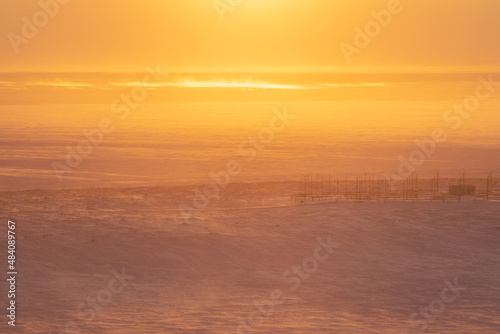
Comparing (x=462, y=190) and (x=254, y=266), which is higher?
(x=462, y=190)

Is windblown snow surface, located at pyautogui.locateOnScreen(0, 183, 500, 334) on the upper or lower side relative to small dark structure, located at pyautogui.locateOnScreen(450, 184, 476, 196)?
lower

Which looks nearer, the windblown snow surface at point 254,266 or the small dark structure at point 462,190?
the windblown snow surface at point 254,266

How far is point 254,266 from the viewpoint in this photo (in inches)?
1136

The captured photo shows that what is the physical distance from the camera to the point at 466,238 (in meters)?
33.2

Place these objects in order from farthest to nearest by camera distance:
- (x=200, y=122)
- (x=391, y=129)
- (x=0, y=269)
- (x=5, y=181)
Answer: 1. (x=200, y=122)
2. (x=391, y=129)
3. (x=5, y=181)
4. (x=0, y=269)

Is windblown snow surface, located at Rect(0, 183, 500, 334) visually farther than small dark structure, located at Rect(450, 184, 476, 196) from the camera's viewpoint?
No

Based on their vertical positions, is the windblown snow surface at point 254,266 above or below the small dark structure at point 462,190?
below

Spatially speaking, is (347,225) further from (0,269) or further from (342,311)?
(0,269)

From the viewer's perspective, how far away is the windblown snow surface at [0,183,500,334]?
74.8 feet

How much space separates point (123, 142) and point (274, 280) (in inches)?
1892

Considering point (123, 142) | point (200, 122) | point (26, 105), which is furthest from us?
point (26, 105)

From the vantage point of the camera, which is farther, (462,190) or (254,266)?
(462,190)

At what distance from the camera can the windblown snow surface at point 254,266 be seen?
22797 mm

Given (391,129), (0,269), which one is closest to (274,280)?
(0,269)
